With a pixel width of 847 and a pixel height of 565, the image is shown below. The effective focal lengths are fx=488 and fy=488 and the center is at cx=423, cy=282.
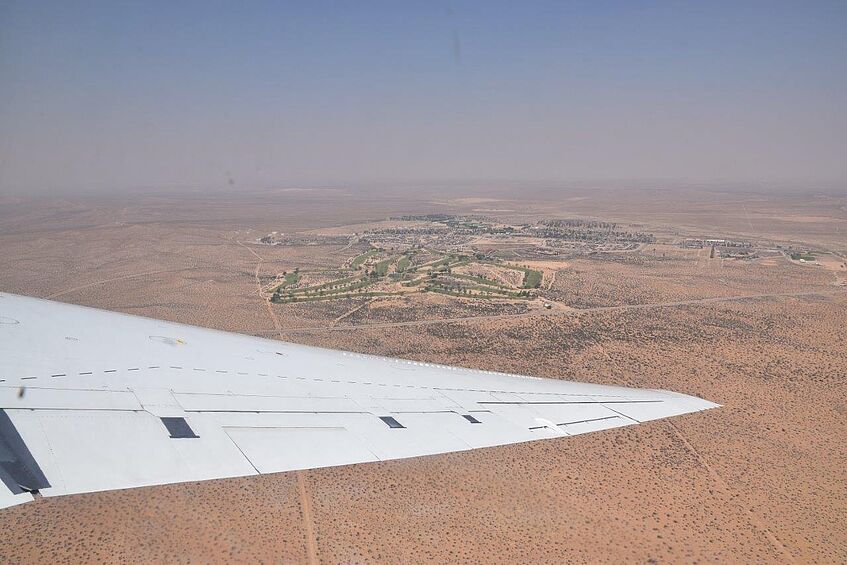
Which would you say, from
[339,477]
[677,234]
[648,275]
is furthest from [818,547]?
[677,234]

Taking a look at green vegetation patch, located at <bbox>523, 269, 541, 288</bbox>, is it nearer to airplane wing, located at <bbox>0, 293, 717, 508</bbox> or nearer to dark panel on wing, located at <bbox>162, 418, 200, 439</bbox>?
airplane wing, located at <bbox>0, 293, 717, 508</bbox>

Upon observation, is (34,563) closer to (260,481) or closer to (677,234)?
(260,481)

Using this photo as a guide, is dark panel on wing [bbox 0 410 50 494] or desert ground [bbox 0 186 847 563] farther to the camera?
desert ground [bbox 0 186 847 563]

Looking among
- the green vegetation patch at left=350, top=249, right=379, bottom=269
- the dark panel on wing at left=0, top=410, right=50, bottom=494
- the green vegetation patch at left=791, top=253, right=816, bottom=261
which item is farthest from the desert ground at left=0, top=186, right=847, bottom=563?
the dark panel on wing at left=0, top=410, right=50, bottom=494

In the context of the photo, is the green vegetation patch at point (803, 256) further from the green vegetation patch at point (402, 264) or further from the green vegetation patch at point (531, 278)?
the green vegetation patch at point (402, 264)

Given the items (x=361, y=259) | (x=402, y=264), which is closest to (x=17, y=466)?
(x=402, y=264)

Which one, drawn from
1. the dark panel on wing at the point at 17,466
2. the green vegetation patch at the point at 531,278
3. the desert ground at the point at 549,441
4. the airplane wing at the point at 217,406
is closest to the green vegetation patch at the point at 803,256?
the desert ground at the point at 549,441

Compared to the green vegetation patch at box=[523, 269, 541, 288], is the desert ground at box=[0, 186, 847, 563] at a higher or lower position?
lower
